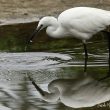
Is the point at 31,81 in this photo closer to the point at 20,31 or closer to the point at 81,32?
the point at 81,32

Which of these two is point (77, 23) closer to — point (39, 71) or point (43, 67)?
point (43, 67)

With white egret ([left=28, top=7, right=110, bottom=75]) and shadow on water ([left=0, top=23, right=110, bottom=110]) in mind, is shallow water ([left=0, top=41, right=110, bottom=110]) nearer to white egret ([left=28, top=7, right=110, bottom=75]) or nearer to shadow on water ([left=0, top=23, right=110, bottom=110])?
shadow on water ([left=0, top=23, right=110, bottom=110])

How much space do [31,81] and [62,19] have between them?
1574mm

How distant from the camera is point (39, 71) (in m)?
10.3

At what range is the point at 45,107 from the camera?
27.0 ft

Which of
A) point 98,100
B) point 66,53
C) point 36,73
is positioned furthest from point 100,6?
point 98,100

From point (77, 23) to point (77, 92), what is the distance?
6.80 feet

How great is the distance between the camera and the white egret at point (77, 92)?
855 cm

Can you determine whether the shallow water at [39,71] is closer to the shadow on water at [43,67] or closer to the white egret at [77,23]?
the shadow on water at [43,67]

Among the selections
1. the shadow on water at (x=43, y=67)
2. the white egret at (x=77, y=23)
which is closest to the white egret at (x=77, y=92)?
the shadow on water at (x=43, y=67)

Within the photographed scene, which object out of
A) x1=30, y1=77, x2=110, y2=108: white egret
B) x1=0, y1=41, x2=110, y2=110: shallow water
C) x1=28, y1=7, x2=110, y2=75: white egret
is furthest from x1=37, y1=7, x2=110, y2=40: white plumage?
x1=30, y1=77, x2=110, y2=108: white egret

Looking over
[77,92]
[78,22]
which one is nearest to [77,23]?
[78,22]

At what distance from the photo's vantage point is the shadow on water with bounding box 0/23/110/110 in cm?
856

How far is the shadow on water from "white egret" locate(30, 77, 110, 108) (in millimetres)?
15
